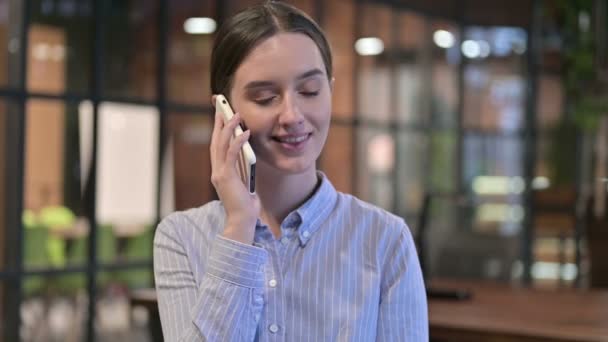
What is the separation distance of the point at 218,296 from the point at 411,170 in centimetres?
714

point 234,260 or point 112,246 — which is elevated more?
point 234,260

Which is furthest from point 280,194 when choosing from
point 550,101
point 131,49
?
point 550,101

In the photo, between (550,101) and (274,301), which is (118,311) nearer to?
(274,301)

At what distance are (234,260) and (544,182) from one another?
8.81 meters

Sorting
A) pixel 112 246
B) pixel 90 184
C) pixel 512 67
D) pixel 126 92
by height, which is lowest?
pixel 112 246

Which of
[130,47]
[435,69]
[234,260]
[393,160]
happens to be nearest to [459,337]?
[234,260]

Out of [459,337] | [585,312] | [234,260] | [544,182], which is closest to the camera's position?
[234,260]

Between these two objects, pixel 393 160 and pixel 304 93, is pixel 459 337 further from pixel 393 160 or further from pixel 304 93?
pixel 393 160

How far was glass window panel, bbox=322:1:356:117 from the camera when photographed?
716 centimetres

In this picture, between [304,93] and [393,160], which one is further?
[393,160]

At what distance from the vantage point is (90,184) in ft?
15.9

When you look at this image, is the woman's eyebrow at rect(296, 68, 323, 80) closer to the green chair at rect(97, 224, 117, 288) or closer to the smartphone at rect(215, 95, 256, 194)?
the smartphone at rect(215, 95, 256, 194)

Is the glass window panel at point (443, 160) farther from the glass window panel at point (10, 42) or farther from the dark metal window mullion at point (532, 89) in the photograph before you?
the glass window panel at point (10, 42)

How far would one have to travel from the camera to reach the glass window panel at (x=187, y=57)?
5.45 metres
